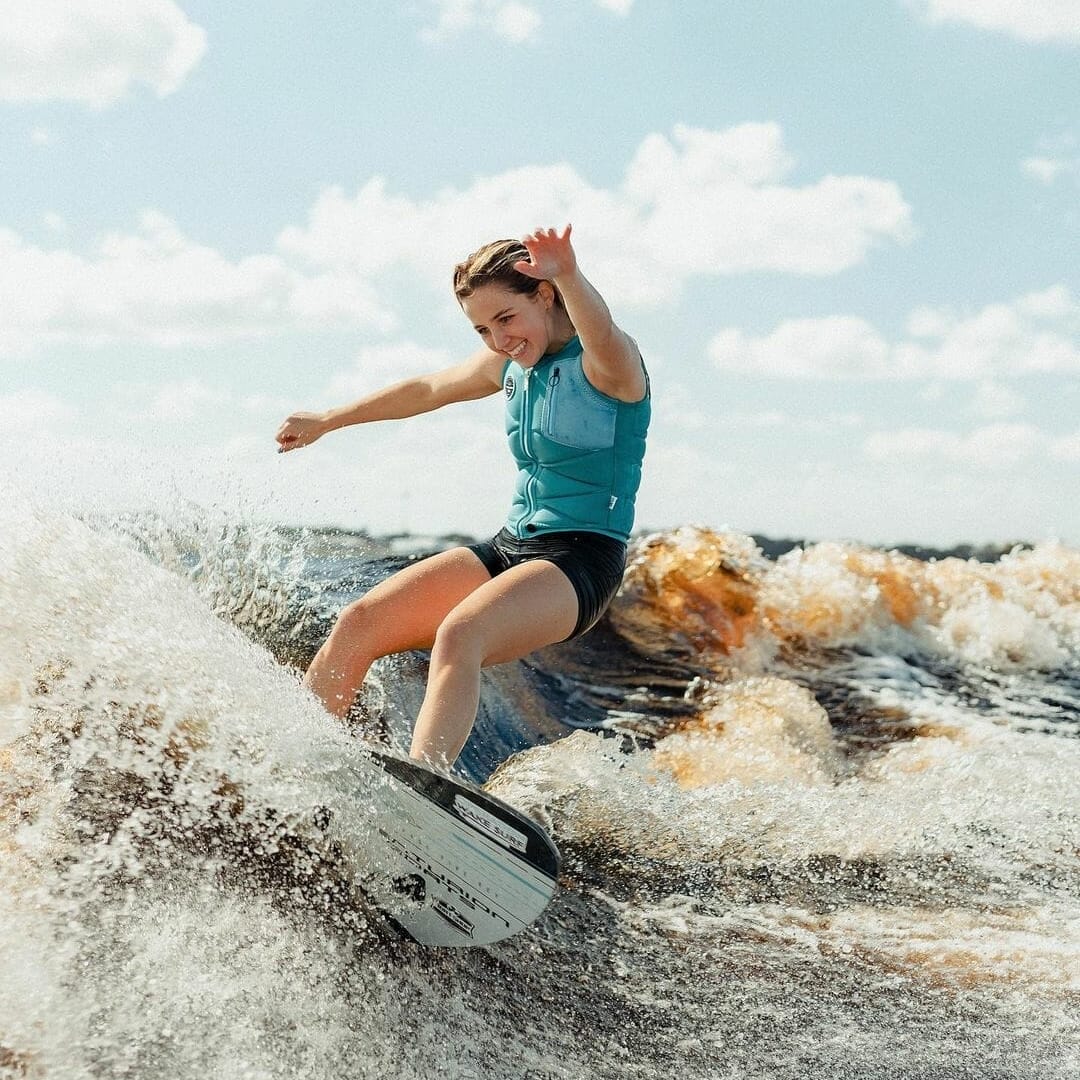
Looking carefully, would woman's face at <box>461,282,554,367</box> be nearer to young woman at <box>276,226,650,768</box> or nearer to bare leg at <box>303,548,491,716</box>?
young woman at <box>276,226,650,768</box>

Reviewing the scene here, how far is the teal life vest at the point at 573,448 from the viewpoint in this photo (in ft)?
11.0

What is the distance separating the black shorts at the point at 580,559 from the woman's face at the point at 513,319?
0.53 metres

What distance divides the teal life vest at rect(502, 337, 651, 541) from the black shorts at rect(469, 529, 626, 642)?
0.09ft

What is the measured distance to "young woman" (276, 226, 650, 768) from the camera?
3.17m

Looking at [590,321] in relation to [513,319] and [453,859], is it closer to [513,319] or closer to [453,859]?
[513,319]

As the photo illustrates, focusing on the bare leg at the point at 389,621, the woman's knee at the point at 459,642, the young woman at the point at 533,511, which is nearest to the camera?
the woman's knee at the point at 459,642

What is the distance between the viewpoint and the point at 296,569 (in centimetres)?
495

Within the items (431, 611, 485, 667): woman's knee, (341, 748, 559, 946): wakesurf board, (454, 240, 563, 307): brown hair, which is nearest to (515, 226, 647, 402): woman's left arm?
(454, 240, 563, 307): brown hair

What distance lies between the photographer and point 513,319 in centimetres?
329

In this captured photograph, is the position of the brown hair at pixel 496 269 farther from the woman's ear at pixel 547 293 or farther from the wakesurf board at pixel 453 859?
the wakesurf board at pixel 453 859

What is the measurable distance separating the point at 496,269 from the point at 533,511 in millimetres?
721

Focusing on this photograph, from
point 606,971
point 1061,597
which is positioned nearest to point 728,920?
point 606,971

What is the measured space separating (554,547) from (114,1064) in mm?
1755

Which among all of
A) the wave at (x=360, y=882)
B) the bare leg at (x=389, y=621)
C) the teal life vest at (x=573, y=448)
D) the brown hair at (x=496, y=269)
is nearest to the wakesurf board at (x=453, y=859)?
the wave at (x=360, y=882)
